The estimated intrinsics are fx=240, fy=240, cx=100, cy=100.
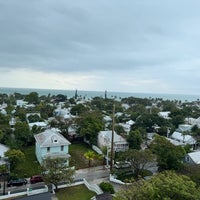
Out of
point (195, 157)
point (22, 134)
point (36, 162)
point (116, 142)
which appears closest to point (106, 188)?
point (36, 162)

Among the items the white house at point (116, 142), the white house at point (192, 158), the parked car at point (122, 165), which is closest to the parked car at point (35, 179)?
the parked car at point (122, 165)

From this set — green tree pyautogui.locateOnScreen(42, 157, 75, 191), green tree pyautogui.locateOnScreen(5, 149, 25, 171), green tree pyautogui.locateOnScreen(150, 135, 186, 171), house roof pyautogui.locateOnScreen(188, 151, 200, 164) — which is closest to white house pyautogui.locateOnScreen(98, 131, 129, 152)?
green tree pyautogui.locateOnScreen(150, 135, 186, 171)

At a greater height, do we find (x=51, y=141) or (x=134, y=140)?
(x=51, y=141)

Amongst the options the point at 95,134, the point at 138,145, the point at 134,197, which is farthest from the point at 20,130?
the point at 134,197

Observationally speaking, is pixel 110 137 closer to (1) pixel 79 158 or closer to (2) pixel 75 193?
(1) pixel 79 158

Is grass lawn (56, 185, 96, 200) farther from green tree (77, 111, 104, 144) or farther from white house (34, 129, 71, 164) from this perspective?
green tree (77, 111, 104, 144)

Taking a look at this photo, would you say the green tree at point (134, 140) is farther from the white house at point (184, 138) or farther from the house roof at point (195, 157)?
the white house at point (184, 138)
